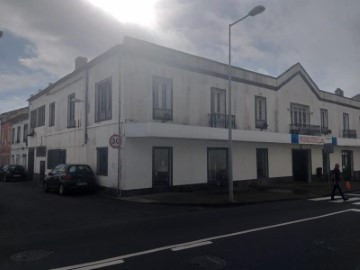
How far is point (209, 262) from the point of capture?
5.46m

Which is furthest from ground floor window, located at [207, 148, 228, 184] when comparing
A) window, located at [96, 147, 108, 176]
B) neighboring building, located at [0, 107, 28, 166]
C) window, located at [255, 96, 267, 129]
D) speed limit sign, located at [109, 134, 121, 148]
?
neighboring building, located at [0, 107, 28, 166]

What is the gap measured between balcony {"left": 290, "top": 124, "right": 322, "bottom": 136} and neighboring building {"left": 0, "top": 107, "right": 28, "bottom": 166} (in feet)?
80.7

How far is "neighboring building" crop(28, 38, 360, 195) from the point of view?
15289 millimetres

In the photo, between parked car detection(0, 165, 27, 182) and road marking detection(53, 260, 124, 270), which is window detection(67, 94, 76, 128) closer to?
parked car detection(0, 165, 27, 182)

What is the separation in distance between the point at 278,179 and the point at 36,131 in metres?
19.8

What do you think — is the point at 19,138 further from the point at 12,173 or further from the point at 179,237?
the point at 179,237

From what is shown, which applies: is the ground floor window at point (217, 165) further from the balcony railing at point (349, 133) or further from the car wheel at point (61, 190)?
the balcony railing at point (349, 133)

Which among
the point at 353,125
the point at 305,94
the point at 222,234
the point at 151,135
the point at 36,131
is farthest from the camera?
the point at 353,125

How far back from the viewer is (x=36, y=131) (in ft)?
87.7

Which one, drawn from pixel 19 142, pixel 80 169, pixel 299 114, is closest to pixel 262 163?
pixel 299 114

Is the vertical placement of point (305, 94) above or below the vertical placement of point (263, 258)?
above

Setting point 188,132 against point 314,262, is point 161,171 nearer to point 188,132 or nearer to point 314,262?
point 188,132

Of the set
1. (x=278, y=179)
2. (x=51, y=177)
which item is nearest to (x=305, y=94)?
(x=278, y=179)

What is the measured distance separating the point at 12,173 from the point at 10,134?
11515 millimetres
